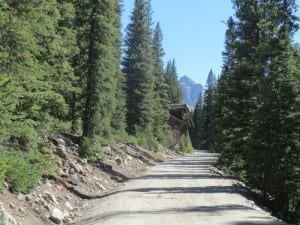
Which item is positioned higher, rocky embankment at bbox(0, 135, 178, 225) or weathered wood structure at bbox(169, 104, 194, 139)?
weathered wood structure at bbox(169, 104, 194, 139)

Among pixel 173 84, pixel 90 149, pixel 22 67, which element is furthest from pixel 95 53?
pixel 173 84

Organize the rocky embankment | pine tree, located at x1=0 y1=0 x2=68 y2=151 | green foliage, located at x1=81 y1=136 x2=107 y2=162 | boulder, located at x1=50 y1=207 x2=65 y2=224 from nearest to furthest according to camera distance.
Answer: pine tree, located at x1=0 y1=0 x2=68 y2=151 → the rocky embankment → boulder, located at x1=50 y1=207 x2=65 y2=224 → green foliage, located at x1=81 y1=136 x2=107 y2=162

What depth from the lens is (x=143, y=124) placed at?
56656 millimetres

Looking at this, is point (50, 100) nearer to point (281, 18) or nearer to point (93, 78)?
point (93, 78)

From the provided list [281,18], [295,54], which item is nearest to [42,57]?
[295,54]

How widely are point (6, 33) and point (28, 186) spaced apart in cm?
477

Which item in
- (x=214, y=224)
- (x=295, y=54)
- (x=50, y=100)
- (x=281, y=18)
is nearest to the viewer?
(x=214, y=224)

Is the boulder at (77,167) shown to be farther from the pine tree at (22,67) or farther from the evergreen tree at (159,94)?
the evergreen tree at (159,94)

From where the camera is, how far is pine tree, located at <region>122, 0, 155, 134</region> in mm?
55438

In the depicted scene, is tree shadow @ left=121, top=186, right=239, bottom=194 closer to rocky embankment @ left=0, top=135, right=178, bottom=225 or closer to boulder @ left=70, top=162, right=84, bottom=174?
rocky embankment @ left=0, top=135, right=178, bottom=225

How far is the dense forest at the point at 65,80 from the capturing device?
45.5ft

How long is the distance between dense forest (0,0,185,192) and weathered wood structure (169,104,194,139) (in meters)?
33.6

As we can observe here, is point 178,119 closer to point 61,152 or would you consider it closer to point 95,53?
point 95,53

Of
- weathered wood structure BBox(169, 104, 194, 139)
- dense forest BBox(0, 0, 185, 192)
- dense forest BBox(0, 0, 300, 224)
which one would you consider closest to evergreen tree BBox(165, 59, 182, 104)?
weathered wood structure BBox(169, 104, 194, 139)
